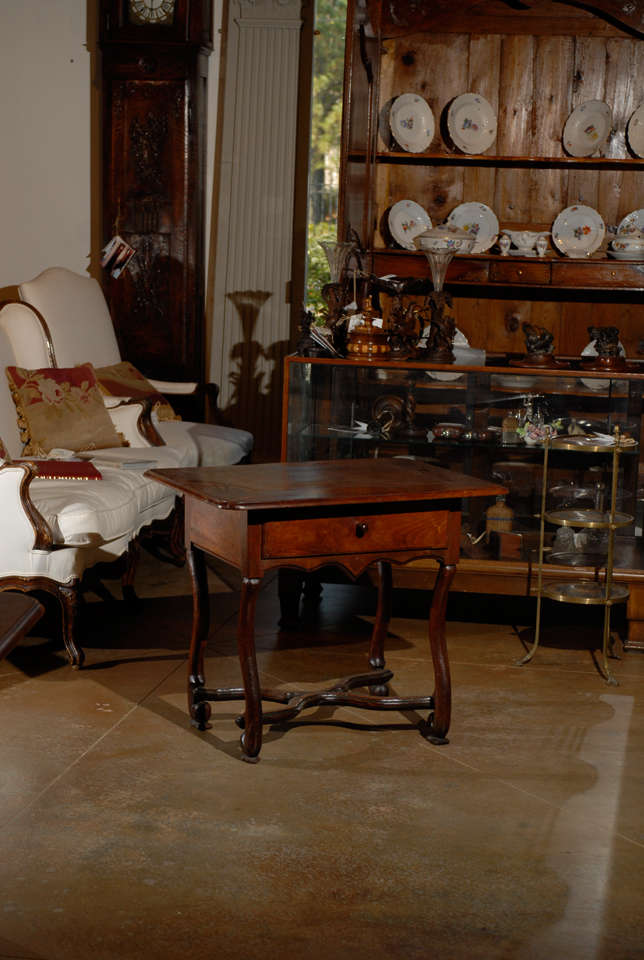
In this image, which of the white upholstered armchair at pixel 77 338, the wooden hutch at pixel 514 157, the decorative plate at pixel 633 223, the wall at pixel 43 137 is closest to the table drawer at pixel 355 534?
the wooden hutch at pixel 514 157

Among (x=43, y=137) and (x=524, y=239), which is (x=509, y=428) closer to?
(x=524, y=239)

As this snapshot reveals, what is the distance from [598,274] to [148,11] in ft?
9.66

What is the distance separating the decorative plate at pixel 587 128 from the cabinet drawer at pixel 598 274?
0.59 meters

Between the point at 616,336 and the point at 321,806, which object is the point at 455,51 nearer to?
the point at 616,336

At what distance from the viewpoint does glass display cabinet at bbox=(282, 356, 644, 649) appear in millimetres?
4426

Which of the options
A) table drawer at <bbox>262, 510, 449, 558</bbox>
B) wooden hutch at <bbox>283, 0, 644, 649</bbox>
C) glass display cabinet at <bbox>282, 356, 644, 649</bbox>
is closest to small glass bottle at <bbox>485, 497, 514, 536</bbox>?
→ glass display cabinet at <bbox>282, 356, 644, 649</bbox>

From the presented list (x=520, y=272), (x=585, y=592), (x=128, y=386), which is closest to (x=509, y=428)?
(x=585, y=592)

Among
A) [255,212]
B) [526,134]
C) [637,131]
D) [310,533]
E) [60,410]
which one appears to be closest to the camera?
[310,533]

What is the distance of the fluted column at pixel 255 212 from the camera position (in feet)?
21.4

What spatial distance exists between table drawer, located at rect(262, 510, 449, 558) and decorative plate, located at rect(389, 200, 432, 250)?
105 inches

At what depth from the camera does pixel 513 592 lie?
14.6 feet

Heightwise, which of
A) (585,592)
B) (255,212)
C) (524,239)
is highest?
(255,212)

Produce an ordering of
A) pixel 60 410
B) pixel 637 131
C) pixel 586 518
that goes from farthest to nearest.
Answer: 1. pixel 637 131
2. pixel 60 410
3. pixel 586 518

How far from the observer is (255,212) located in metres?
6.62
